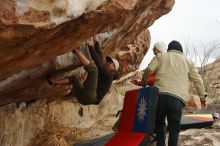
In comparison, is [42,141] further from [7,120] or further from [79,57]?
[79,57]

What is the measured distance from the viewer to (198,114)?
992 cm

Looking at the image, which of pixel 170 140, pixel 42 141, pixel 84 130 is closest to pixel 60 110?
pixel 84 130

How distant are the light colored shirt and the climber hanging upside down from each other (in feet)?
1.84

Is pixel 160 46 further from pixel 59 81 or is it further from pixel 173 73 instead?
pixel 59 81

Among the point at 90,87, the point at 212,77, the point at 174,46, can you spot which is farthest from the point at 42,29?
the point at 212,77

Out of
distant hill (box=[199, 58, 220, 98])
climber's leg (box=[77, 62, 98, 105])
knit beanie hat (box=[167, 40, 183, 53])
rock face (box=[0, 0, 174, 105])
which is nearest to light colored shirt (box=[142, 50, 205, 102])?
knit beanie hat (box=[167, 40, 183, 53])

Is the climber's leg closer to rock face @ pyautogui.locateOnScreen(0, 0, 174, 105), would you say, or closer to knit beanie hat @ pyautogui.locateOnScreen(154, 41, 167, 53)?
rock face @ pyautogui.locateOnScreen(0, 0, 174, 105)

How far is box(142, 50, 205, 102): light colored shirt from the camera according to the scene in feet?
21.4

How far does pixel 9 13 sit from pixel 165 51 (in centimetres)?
365

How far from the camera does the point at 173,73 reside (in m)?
6.58

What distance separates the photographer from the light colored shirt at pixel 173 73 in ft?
21.4

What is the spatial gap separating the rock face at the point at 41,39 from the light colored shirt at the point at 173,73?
699 millimetres

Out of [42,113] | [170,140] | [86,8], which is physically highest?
[86,8]

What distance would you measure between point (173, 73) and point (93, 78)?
3.67 feet
